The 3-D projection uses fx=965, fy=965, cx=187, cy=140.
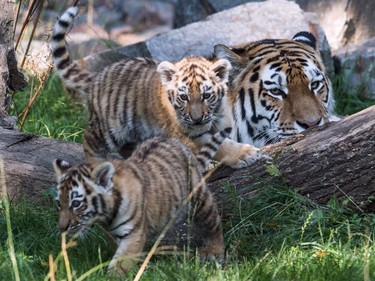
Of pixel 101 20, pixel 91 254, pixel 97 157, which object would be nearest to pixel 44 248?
pixel 91 254

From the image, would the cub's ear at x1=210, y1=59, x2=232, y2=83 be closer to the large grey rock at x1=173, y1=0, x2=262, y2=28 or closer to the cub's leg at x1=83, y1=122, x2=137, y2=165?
the cub's leg at x1=83, y1=122, x2=137, y2=165

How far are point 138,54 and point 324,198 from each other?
4.21 metres

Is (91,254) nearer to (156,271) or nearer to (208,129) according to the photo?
(156,271)

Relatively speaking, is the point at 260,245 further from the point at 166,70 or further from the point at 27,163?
the point at 27,163

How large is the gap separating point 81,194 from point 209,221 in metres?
1.10

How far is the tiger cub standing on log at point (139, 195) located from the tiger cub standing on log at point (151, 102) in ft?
2.37

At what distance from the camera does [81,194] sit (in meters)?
5.16

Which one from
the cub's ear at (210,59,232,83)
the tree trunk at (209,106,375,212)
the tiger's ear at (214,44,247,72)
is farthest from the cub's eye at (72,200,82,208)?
the tiger's ear at (214,44,247,72)

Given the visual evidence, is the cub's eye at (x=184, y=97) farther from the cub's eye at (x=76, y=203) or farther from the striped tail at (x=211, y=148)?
the cub's eye at (x=76, y=203)

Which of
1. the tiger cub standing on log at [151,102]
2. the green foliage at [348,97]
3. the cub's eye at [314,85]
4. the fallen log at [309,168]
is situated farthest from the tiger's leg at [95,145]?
the green foliage at [348,97]

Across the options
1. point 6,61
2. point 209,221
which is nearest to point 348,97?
point 6,61

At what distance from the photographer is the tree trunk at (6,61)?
690cm

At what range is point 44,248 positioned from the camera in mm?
5965

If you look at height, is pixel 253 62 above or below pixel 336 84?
above
